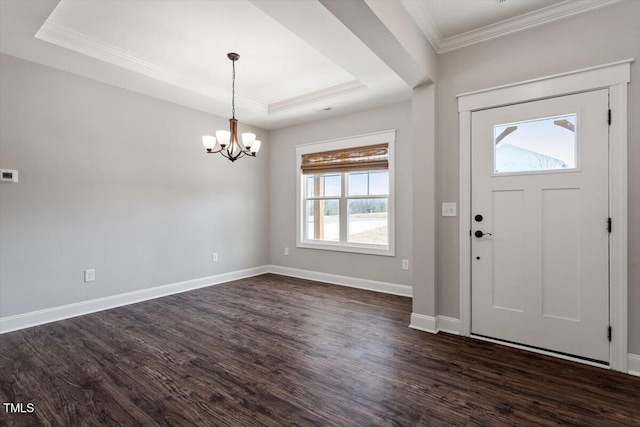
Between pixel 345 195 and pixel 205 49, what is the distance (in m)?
2.76

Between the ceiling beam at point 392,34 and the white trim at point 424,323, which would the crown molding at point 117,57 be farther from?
the white trim at point 424,323

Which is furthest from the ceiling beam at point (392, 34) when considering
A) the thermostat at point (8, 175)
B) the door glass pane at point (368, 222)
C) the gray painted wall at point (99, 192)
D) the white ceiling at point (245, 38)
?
the thermostat at point (8, 175)

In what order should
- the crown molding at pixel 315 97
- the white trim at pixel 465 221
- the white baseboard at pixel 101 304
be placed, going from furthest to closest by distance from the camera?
the crown molding at pixel 315 97 < the white baseboard at pixel 101 304 < the white trim at pixel 465 221

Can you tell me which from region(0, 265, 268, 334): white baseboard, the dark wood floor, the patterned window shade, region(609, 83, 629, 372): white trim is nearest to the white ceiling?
the patterned window shade

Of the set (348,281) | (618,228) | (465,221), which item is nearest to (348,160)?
(348,281)

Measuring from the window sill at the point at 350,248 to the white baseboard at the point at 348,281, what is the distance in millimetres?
419

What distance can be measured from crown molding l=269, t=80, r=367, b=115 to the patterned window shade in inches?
34.9

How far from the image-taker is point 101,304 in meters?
3.62

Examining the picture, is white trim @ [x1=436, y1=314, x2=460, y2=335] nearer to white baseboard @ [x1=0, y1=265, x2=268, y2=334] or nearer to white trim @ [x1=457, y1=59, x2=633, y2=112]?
white trim @ [x1=457, y1=59, x2=633, y2=112]

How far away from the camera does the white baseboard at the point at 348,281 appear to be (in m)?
4.28

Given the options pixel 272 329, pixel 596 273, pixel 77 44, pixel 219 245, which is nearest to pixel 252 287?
pixel 219 245

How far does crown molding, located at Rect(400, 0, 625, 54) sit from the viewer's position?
2.37m

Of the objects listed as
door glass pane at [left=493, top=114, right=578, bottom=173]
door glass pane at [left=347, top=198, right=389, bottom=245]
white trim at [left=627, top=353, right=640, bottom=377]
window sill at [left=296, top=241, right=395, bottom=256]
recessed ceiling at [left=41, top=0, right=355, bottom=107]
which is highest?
recessed ceiling at [left=41, top=0, right=355, bottom=107]

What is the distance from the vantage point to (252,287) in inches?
184
